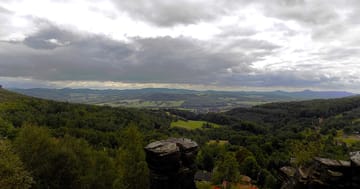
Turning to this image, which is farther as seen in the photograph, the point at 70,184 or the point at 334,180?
the point at 70,184

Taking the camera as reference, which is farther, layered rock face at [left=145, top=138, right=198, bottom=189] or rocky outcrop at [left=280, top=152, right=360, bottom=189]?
layered rock face at [left=145, top=138, right=198, bottom=189]

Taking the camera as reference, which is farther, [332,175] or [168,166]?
[168,166]

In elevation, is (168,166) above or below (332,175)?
below

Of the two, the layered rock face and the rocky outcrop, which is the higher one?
the rocky outcrop

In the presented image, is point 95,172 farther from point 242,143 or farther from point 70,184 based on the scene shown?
point 242,143

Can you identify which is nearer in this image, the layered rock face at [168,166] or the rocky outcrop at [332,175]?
the rocky outcrop at [332,175]

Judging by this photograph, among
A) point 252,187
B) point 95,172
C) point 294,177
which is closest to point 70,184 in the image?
point 95,172

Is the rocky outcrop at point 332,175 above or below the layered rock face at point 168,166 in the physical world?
above

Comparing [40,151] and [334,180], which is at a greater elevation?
[334,180]
